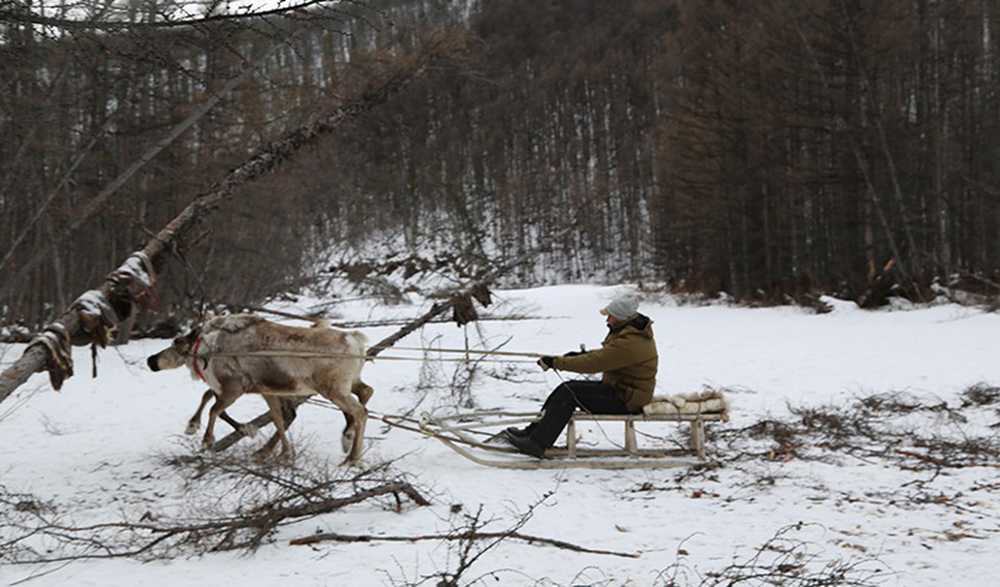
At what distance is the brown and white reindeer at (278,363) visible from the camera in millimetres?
7828

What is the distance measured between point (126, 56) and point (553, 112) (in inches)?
2412

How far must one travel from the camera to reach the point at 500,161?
144ft

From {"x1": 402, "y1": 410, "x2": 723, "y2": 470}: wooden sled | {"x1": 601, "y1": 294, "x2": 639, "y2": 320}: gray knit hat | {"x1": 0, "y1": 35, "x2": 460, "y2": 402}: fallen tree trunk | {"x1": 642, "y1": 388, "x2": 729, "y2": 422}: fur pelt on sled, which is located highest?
{"x1": 0, "y1": 35, "x2": 460, "y2": 402}: fallen tree trunk

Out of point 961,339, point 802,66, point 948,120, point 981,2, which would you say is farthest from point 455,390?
point 981,2

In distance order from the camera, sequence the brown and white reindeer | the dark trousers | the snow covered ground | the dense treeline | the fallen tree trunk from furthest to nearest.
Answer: the dense treeline
the brown and white reindeer
the dark trousers
the fallen tree trunk
the snow covered ground

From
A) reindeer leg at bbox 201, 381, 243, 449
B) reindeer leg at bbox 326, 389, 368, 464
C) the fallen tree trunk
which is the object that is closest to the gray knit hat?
reindeer leg at bbox 326, 389, 368, 464

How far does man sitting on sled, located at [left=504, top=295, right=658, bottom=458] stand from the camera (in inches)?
294

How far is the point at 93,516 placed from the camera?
6.13 metres

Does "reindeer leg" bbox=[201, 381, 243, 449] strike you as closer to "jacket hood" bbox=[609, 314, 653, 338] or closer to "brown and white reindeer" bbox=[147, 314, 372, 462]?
"brown and white reindeer" bbox=[147, 314, 372, 462]

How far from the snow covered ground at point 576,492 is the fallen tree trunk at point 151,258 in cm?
126

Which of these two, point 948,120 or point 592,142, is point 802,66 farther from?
point 592,142

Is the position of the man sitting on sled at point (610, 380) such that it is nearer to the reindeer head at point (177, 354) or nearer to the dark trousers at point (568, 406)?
the dark trousers at point (568, 406)

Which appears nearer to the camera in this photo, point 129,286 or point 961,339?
point 129,286

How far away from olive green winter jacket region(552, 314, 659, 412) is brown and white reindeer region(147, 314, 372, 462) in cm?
210
